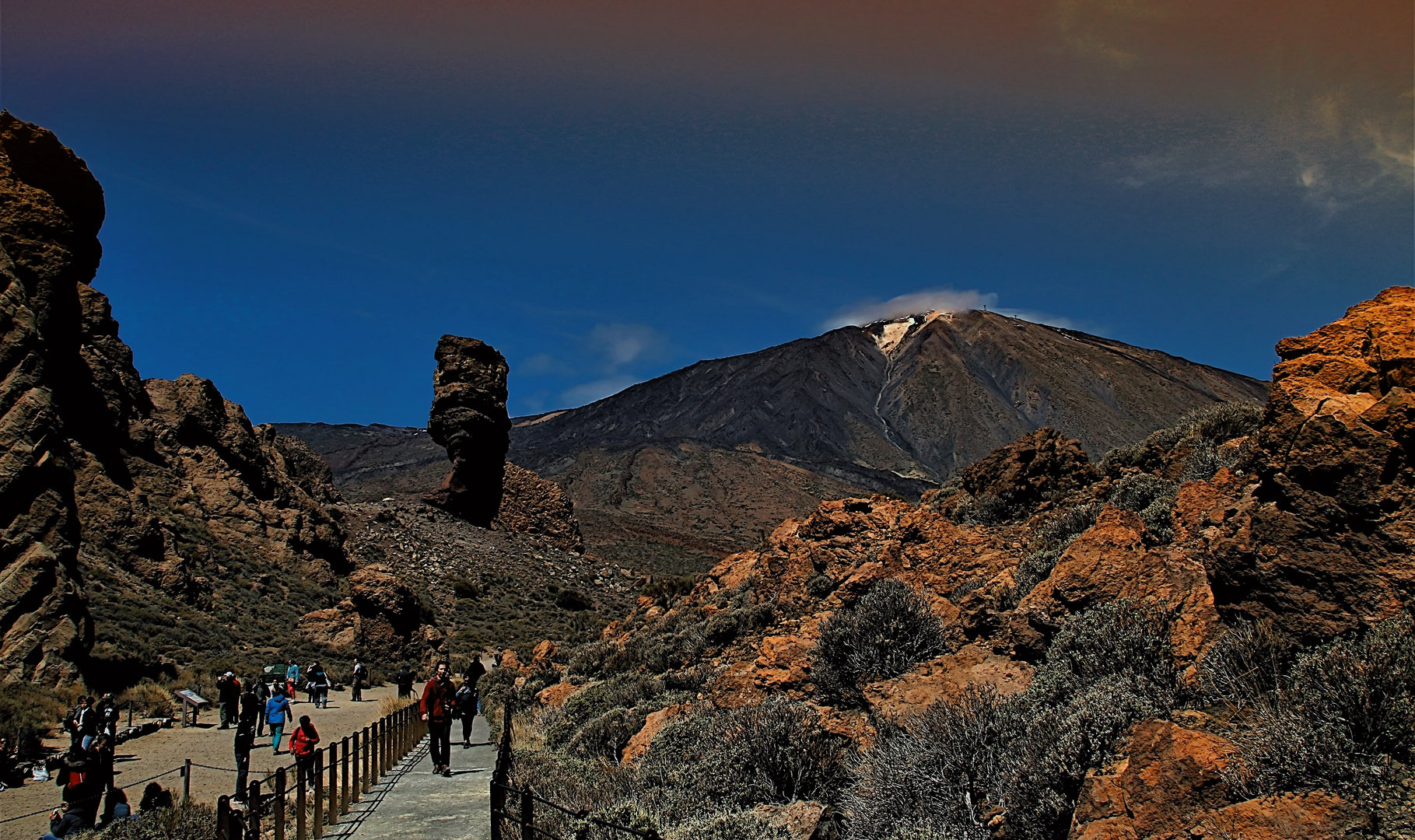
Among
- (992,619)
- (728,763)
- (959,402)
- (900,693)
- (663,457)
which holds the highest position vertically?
(959,402)

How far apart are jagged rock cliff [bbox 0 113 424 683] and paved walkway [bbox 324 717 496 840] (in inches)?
282

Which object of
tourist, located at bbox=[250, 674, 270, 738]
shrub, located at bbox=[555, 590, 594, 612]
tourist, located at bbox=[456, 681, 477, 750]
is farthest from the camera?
shrub, located at bbox=[555, 590, 594, 612]

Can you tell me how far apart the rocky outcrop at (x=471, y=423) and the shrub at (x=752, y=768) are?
37.6 m

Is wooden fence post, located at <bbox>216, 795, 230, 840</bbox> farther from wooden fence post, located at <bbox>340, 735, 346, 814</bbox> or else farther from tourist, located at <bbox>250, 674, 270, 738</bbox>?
tourist, located at <bbox>250, 674, 270, 738</bbox>

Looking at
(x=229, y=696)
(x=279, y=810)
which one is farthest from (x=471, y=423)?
(x=279, y=810)

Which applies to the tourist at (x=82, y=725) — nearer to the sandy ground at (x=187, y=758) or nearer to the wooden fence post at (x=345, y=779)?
the sandy ground at (x=187, y=758)

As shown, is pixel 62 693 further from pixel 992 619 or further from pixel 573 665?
pixel 992 619

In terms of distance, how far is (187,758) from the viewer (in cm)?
1134

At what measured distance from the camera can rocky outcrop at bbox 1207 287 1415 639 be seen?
4.24 meters

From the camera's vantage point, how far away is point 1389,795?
3.00 metres

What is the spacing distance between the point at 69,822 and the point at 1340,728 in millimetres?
8887

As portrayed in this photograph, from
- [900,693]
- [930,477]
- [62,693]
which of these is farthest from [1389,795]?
[930,477]

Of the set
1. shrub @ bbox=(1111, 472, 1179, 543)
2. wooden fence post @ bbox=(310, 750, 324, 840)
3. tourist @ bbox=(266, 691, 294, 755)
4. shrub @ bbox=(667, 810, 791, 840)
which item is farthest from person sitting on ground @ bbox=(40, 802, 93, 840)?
shrub @ bbox=(1111, 472, 1179, 543)

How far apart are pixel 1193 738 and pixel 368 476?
12706 cm
